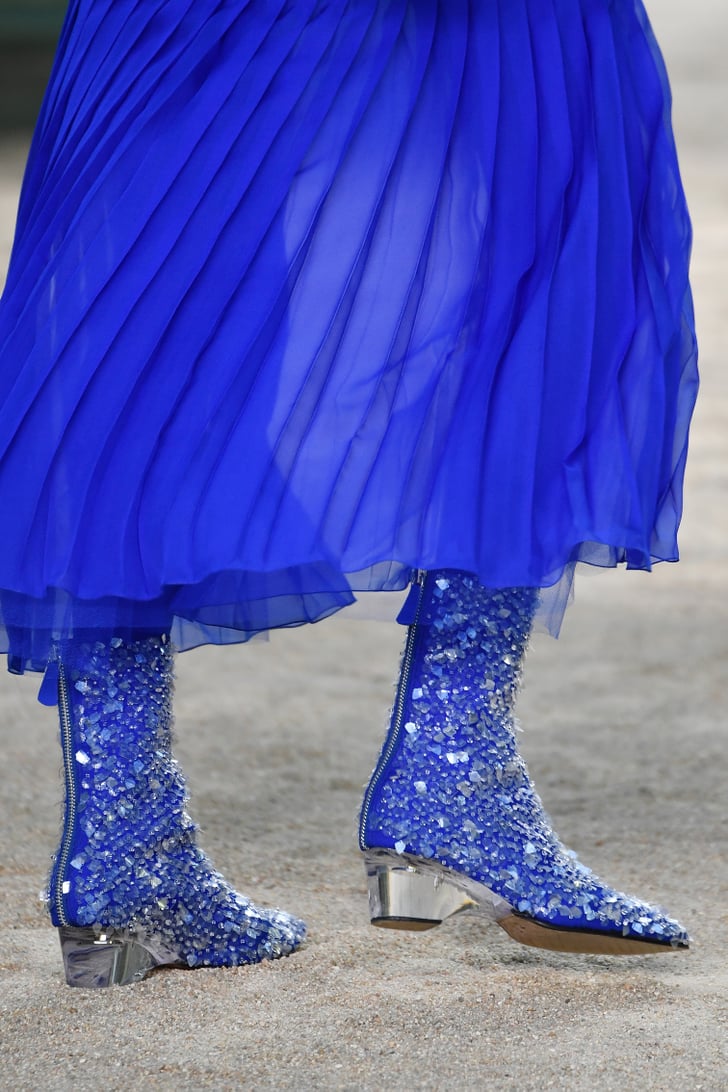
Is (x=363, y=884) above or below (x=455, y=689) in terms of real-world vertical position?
below

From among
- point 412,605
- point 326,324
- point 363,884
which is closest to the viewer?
point 326,324

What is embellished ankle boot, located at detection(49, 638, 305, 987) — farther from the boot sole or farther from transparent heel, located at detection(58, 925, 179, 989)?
the boot sole

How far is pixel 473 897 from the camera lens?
1.11m

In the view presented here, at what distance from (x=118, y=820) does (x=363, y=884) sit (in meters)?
0.47

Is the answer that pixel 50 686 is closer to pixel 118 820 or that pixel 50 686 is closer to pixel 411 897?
pixel 118 820

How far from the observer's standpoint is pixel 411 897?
1.10 m

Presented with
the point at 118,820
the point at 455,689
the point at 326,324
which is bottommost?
the point at 118,820

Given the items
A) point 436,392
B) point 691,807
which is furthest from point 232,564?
point 691,807

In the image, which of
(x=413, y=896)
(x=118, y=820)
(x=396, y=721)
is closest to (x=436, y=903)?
(x=413, y=896)

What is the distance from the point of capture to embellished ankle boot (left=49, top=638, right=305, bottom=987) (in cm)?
108

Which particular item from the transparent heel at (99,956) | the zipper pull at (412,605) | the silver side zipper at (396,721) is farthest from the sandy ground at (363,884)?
the zipper pull at (412,605)

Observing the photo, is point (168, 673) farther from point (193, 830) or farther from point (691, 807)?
point (691, 807)

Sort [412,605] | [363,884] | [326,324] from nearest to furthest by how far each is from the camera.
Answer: [326,324], [412,605], [363,884]

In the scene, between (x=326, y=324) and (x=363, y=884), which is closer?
(x=326, y=324)
